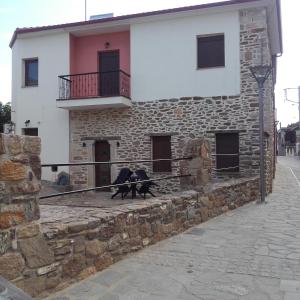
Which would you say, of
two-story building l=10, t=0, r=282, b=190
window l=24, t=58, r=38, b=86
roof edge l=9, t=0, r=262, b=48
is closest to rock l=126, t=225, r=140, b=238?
two-story building l=10, t=0, r=282, b=190

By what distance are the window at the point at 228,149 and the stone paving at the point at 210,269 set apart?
7006 millimetres

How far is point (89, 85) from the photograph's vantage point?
1667cm

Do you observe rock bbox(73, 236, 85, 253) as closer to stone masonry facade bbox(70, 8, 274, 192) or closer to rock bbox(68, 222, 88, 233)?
rock bbox(68, 222, 88, 233)

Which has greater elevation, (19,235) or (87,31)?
(87,31)

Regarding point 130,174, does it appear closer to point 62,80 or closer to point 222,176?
point 222,176

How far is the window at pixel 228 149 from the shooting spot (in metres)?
14.6

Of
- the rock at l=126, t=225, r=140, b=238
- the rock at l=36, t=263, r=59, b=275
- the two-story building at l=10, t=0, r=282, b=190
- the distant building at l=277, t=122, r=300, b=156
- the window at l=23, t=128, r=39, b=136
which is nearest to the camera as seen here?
the rock at l=36, t=263, r=59, b=275

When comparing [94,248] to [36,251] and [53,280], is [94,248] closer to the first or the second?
[53,280]

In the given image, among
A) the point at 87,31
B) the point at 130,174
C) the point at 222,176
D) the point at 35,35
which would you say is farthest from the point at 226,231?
the point at 35,35

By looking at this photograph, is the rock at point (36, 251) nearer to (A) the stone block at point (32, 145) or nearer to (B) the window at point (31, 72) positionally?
(A) the stone block at point (32, 145)

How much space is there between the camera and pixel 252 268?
4.95m

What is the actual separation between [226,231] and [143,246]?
201cm

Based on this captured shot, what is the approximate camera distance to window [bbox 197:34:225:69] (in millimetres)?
14875

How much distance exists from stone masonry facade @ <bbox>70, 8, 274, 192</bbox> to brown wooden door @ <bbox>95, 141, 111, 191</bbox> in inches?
11.5
